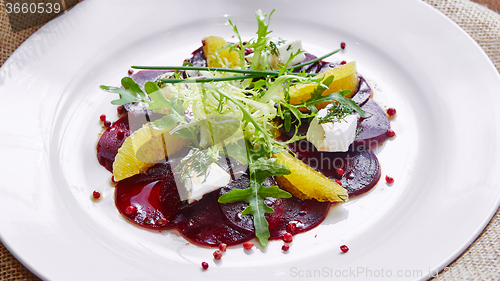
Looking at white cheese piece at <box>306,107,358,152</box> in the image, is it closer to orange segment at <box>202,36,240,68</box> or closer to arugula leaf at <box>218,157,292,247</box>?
arugula leaf at <box>218,157,292,247</box>

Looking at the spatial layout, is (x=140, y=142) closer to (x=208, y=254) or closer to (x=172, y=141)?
(x=172, y=141)

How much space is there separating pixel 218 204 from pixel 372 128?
1.54m

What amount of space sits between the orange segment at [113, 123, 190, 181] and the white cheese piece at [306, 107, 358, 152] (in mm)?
1073

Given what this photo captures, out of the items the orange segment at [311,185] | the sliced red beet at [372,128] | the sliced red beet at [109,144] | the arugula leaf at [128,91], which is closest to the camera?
the orange segment at [311,185]

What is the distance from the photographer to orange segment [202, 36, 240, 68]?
391 centimetres

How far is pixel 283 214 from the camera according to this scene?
307cm

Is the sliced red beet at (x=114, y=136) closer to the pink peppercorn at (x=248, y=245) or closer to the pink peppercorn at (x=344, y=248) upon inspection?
the pink peppercorn at (x=248, y=245)

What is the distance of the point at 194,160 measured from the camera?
3107mm

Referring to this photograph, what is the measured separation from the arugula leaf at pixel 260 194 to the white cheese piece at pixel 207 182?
0.45 feet

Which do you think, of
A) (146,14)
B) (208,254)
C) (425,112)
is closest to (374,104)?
(425,112)

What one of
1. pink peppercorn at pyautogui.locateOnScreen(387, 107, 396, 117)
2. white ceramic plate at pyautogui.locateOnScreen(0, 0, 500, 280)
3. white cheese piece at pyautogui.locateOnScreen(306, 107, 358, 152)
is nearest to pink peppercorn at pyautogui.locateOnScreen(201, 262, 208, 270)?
white ceramic plate at pyautogui.locateOnScreen(0, 0, 500, 280)

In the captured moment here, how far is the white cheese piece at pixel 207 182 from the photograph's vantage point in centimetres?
297

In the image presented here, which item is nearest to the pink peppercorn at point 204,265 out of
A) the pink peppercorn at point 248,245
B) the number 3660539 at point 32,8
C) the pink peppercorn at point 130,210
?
the pink peppercorn at point 248,245

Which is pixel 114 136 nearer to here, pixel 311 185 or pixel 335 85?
pixel 311 185
